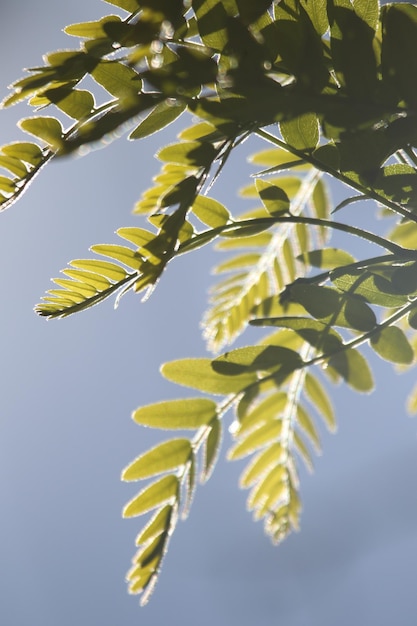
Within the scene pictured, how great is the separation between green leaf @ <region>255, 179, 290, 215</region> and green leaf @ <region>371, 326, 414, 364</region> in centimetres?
19

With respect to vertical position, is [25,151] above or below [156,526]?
above

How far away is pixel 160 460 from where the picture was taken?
829 millimetres

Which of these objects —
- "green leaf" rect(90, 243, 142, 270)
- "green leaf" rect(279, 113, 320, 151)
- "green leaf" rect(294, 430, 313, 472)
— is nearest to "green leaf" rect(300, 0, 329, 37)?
"green leaf" rect(279, 113, 320, 151)

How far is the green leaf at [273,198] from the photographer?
742 millimetres

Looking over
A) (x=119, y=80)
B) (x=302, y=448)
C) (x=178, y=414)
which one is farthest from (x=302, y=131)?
(x=302, y=448)

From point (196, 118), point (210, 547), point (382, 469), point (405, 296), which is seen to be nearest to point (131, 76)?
point (196, 118)

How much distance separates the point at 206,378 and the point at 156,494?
0.56ft

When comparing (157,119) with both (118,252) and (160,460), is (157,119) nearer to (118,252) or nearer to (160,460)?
(118,252)

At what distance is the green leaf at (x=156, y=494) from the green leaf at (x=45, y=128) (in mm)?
458

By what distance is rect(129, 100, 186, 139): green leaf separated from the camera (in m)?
0.62

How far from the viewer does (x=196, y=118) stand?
0.62 meters

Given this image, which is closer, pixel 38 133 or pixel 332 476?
pixel 38 133

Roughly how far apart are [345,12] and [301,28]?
44 millimetres

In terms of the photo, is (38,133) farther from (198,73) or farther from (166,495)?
(166,495)
